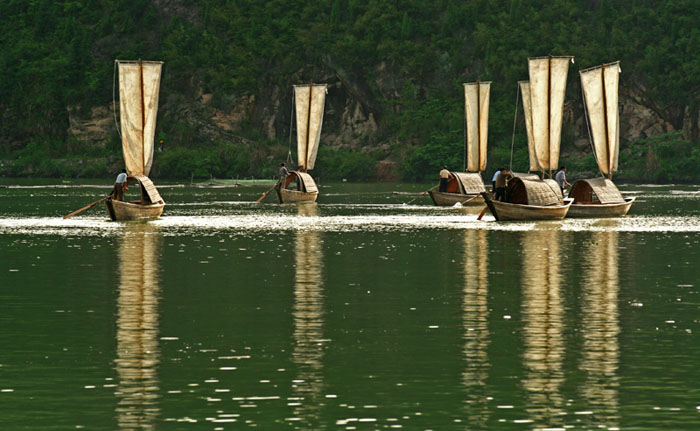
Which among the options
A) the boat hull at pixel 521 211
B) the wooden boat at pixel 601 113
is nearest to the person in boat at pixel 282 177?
the wooden boat at pixel 601 113

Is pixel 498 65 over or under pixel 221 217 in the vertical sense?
over

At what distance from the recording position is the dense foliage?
392ft

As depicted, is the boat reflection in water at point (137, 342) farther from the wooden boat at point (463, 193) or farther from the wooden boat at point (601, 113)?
the wooden boat at point (463, 193)

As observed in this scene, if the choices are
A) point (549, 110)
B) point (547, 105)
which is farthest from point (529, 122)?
point (549, 110)

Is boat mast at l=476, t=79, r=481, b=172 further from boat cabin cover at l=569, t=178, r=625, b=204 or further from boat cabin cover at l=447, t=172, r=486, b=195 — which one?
boat cabin cover at l=569, t=178, r=625, b=204

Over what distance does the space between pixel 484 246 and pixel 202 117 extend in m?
110

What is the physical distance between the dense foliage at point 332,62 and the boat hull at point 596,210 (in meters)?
62.3

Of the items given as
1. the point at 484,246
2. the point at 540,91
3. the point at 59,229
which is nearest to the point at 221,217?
the point at 59,229

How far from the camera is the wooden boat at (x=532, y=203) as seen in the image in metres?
48.6

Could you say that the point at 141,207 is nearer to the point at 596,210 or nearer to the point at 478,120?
the point at 596,210

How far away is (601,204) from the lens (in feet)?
175

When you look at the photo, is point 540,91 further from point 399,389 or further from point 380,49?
point 380,49

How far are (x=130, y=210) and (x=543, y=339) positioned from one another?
113 feet

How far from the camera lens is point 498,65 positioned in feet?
407
